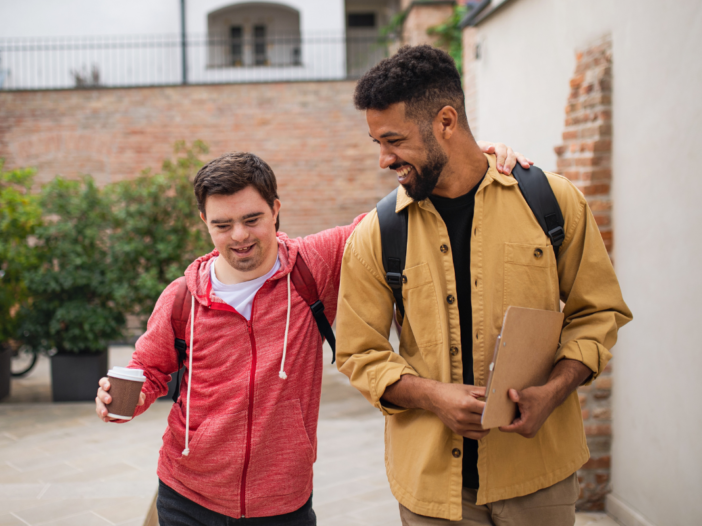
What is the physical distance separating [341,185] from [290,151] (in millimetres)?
1207

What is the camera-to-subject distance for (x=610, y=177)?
11.8ft

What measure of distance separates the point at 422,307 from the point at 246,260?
25.6 inches

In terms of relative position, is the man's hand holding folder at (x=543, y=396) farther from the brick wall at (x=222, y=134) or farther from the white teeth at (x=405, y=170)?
the brick wall at (x=222, y=134)

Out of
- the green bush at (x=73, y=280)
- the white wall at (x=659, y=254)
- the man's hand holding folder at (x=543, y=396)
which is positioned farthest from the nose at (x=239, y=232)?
the green bush at (x=73, y=280)

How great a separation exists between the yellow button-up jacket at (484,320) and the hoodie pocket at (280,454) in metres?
0.32

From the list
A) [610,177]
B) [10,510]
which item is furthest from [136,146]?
[610,177]

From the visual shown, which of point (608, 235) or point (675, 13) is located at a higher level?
point (675, 13)

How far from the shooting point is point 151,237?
680 cm

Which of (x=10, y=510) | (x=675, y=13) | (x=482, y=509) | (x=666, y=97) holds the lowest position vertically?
(x=10, y=510)

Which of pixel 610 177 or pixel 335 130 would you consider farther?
pixel 335 130

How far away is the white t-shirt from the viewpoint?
218 centimetres

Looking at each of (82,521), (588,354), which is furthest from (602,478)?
(82,521)

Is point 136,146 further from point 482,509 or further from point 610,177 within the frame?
point 482,509

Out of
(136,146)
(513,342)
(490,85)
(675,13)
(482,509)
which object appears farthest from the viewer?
(136,146)
